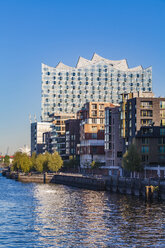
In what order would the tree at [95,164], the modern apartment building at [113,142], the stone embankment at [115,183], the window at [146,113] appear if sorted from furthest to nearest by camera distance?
the tree at [95,164]
the modern apartment building at [113,142]
the window at [146,113]
the stone embankment at [115,183]

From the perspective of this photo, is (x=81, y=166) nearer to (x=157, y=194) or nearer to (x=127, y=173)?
(x=127, y=173)

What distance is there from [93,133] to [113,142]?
23238 millimetres

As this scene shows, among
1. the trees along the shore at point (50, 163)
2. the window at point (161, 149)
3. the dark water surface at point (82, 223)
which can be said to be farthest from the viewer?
the trees along the shore at point (50, 163)

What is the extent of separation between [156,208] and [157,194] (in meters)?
13.4

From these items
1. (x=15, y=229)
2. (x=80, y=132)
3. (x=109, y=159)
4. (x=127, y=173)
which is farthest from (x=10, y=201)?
(x=80, y=132)

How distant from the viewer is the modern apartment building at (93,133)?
592 ft

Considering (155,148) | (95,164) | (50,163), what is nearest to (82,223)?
(155,148)

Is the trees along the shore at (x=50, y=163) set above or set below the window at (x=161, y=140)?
below

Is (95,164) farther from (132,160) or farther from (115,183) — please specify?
(115,183)

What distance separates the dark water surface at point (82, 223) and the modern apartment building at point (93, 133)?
8671 centimetres

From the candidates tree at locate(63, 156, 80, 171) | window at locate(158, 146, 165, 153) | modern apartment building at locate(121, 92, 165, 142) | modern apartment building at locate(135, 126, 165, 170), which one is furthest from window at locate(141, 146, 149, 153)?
tree at locate(63, 156, 80, 171)

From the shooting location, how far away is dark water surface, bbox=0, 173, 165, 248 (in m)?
52.0

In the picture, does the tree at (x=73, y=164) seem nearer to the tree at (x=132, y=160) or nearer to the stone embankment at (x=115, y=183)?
the stone embankment at (x=115, y=183)

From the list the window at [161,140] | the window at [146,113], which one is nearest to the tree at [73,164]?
the window at [146,113]
